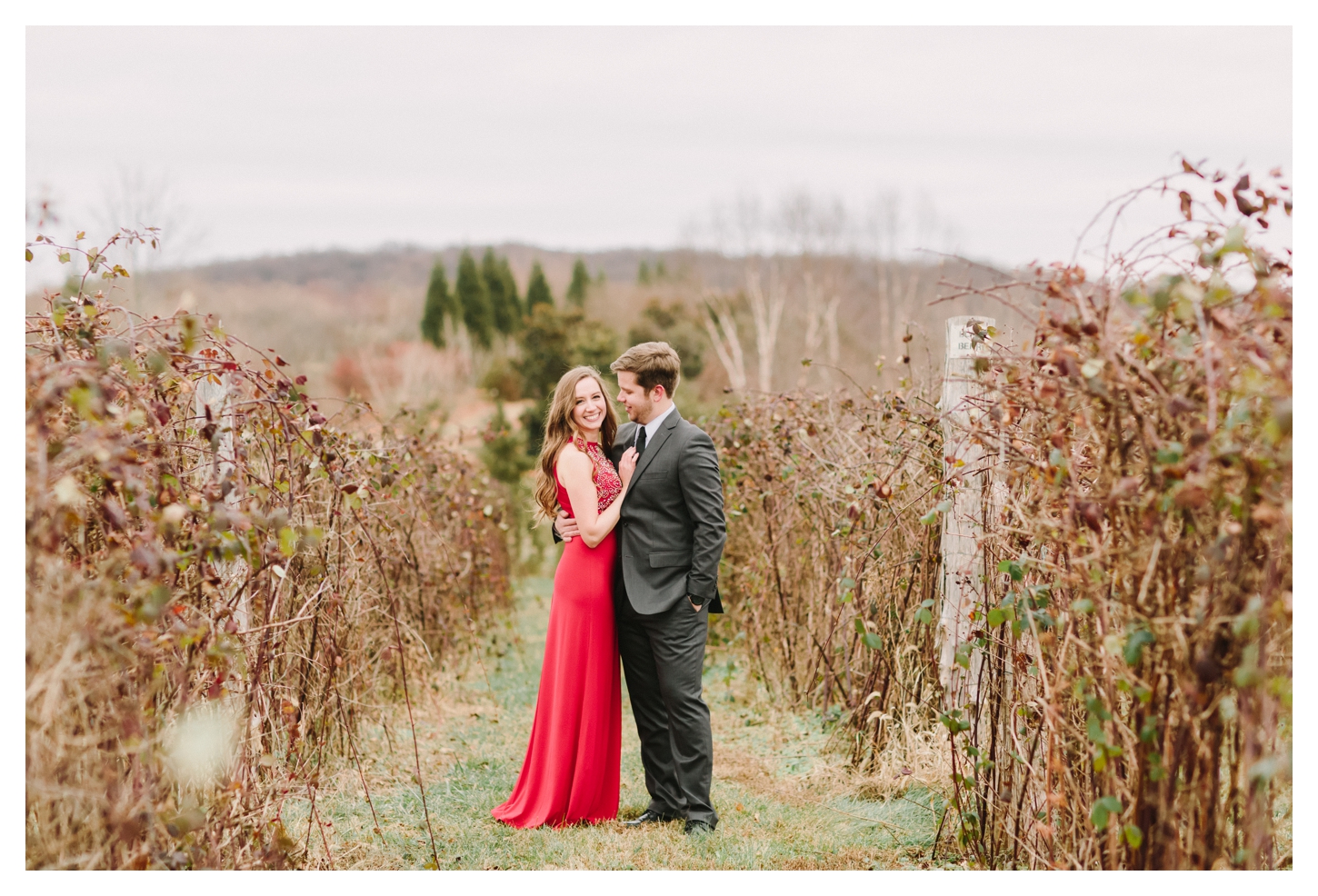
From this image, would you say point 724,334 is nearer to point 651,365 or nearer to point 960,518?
point 651,365

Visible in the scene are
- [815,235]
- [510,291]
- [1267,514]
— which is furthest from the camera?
[510,291]

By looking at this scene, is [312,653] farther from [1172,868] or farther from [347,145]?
[347,145]

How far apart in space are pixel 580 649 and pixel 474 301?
35353 millimetres

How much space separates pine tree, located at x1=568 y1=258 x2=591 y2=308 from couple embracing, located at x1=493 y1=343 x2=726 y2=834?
33.0 metres

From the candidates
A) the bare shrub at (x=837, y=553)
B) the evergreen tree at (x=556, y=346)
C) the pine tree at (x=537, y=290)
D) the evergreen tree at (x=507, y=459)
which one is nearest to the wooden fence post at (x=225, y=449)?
the bare shrub at (x=837, y=553)

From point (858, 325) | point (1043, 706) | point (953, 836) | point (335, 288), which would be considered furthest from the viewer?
point (335, 288)

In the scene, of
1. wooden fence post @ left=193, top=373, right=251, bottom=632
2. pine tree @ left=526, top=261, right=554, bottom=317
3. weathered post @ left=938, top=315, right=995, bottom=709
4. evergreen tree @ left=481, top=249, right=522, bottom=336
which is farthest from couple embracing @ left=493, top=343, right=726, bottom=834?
evergreen tree @ left=481, top=249, right=522, bottom=336

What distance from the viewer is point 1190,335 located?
239cm

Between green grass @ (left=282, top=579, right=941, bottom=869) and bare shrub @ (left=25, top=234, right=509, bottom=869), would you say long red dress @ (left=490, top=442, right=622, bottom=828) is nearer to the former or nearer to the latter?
green grass @ (left=282, top=579, right=941, bottom=869)

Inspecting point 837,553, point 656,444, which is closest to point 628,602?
point 656,444

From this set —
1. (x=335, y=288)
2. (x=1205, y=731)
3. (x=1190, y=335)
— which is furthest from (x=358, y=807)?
(x=335, y=288)

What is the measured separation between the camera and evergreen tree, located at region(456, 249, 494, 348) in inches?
1499

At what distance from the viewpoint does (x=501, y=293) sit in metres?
38.9

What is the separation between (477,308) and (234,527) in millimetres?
36644
